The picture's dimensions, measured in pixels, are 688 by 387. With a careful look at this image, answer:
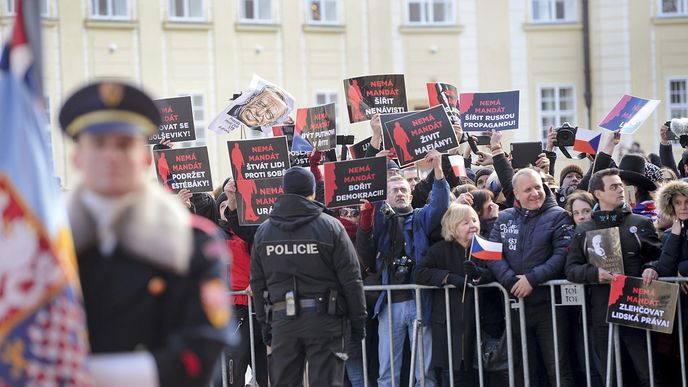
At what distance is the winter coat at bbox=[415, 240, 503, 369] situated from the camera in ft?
33.7

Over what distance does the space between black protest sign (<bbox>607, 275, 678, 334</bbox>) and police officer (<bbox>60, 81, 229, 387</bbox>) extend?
6.19 meters

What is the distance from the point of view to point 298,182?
9484mm

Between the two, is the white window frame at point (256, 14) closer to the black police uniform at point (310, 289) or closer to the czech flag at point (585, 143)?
the czech flag at point (585, 143)

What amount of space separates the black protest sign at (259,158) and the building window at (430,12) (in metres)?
22.9

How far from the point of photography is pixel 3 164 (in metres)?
3.78

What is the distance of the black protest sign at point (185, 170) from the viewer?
1209 cm

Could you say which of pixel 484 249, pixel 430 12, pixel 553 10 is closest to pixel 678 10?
pixel 553 10

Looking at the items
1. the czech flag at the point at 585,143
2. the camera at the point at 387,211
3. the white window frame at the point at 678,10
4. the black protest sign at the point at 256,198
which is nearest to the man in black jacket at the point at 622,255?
the camera at the point at 387,211

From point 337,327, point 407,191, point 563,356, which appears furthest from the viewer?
point 407,191

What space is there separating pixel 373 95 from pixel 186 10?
20.3m

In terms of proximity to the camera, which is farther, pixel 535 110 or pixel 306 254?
pixel 535 110

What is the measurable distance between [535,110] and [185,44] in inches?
377

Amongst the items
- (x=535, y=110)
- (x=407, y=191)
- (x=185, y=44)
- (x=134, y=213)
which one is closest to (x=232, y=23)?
(x=185, y=44)

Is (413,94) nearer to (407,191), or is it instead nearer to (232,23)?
(232,23)
